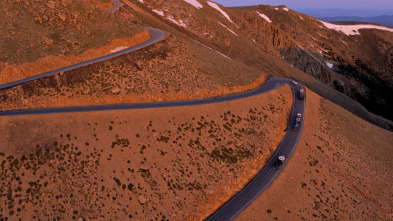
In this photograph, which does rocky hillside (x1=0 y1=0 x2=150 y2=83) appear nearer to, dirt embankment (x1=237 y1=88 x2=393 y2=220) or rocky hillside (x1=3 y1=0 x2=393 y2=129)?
rocky hillside (x1=3 y1=0 x2=393 y2=129)

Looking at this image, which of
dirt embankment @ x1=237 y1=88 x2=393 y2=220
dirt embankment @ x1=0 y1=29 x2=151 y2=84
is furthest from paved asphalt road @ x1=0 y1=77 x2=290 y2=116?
dirt embankment @ x1=237 y1=88 x2=393 y2=220

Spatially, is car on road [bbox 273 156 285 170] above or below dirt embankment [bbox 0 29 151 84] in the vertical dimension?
below

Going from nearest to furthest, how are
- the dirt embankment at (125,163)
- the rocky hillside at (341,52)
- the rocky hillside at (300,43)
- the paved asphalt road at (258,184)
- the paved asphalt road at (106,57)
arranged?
the dirt embankment at (125,163) < the paved asphalt road at (258,184) < the paved asphalt road at (106,57) < the rocky hillside at (300,43) < the rocky hillside at (341,52)

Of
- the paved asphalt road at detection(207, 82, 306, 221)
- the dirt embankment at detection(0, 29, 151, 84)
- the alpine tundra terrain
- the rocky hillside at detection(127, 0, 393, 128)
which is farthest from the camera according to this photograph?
the rocky hillside at detection(127, 0, 393, 128)

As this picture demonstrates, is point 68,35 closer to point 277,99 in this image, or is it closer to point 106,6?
point 106,6

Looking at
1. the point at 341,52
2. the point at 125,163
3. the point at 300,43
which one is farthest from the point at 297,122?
the point at 341,52

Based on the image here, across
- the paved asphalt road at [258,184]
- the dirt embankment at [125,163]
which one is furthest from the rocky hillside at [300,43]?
the dirt embankment at [125,163]

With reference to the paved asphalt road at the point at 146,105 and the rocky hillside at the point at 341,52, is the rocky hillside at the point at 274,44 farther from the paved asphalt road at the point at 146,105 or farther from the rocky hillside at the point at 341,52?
the paved asphalt road at the point at 146,105
